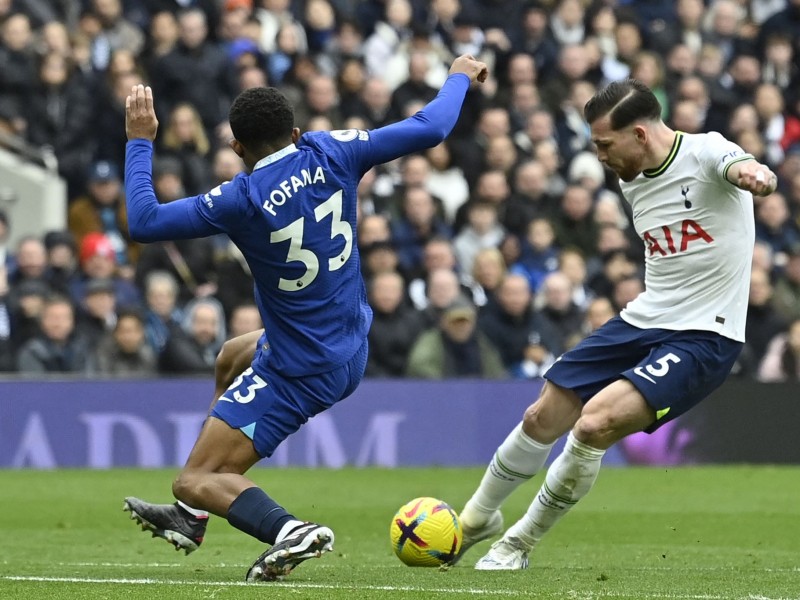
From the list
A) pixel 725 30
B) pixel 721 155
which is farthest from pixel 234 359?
pixel 725 30

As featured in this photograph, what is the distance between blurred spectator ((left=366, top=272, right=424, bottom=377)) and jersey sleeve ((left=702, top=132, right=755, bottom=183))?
761 cm

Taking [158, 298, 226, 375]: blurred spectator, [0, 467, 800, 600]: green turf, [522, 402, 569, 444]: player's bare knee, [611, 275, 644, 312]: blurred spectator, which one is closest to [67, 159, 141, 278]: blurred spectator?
[158, 298, 226, 375]: blurred spectator

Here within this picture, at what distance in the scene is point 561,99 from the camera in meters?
19.8

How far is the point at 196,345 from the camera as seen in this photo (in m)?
15.5

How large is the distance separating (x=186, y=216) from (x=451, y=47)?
1265 cm

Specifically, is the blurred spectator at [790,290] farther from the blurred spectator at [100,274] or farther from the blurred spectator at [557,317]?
the blurred spectator at [100,274]

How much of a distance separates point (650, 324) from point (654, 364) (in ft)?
1.05

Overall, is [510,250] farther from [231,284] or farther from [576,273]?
[231,284]

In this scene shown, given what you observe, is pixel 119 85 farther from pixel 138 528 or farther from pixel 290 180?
pixel 290 180

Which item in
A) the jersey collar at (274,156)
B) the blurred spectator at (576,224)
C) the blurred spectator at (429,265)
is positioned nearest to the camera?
the jersey collar at (274,156)

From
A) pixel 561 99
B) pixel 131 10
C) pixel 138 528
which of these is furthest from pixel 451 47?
pixel 138 528

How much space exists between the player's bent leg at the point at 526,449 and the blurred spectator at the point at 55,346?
724 cm

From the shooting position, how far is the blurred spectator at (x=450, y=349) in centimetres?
1602

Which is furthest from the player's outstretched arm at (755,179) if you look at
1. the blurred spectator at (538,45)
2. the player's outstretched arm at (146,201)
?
the blurred spectator at (538,45)
